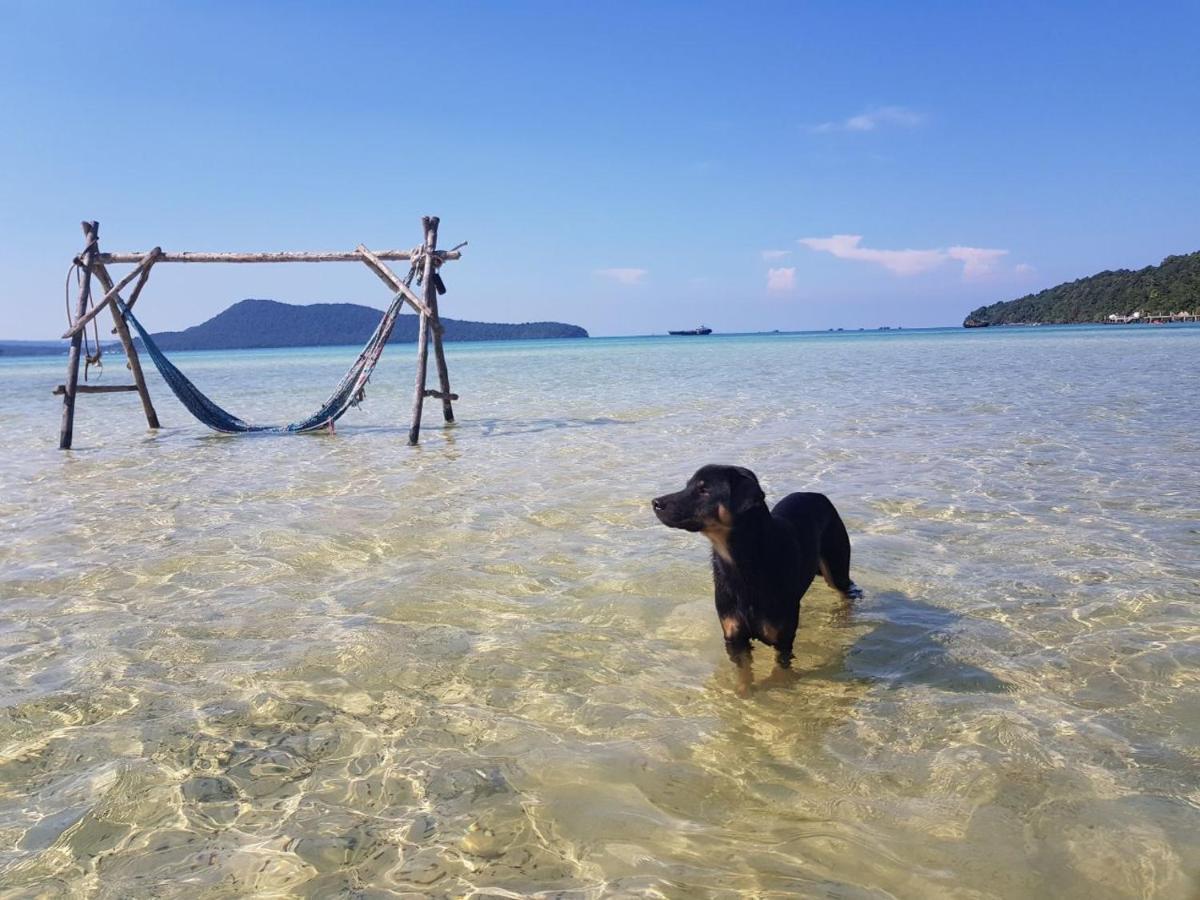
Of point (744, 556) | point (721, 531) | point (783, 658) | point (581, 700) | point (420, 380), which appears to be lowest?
point (581, 700)

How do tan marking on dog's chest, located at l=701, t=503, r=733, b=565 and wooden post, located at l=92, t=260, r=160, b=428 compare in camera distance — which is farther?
wooden post, located at l=92, t=260, r=160, b=428

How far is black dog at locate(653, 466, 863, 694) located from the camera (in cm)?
380

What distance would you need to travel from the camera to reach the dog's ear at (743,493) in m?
3.81

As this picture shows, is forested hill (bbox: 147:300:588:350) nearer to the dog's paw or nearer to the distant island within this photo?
the distant island

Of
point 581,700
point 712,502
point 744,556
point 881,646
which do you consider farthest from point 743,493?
point 881,646

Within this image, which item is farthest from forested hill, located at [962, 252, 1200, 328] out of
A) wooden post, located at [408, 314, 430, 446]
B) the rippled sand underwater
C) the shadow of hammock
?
the rippled sand underwater

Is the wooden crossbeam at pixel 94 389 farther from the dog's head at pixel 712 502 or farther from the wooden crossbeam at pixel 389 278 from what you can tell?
the dog's head at pixel 712 502

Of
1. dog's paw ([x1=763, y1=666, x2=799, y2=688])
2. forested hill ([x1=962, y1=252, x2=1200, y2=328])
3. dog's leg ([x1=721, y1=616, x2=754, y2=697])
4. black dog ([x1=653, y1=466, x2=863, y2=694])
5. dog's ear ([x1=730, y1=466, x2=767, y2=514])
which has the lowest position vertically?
dog's paw ([x1=763, y1=666, x2=799, y2=688])

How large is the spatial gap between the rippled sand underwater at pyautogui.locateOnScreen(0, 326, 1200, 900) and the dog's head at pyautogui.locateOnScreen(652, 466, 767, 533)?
89 cm

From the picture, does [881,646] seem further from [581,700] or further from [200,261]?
[200,261]

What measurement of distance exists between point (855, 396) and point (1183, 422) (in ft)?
25.8

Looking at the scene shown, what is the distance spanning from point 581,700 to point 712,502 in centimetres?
117

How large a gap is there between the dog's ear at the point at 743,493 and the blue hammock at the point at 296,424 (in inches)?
446

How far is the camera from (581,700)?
383cm
